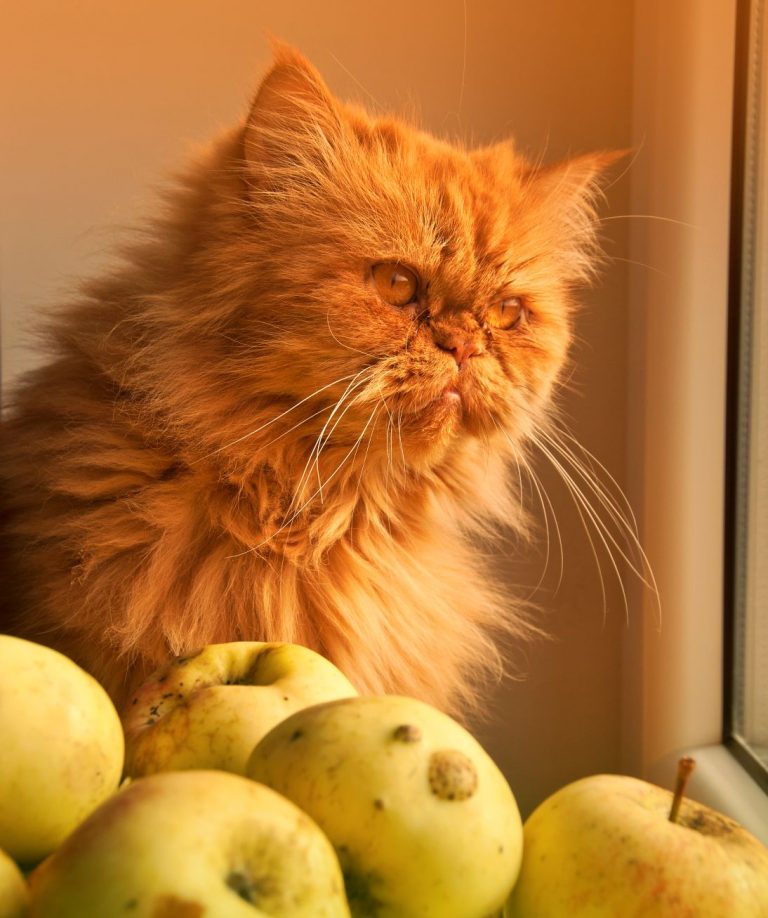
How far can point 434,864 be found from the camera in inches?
21.6

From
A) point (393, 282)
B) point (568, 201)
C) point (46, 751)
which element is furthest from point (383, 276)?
point (46, 751)

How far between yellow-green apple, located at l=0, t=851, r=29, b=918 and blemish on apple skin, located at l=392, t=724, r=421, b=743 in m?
0.21

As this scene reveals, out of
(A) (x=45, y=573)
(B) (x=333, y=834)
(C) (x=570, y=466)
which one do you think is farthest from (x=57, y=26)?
(B) (x=333, y=834)

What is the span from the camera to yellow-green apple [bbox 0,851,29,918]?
18.7 inches

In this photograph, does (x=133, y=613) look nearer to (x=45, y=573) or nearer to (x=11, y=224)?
(x=45, y=573)

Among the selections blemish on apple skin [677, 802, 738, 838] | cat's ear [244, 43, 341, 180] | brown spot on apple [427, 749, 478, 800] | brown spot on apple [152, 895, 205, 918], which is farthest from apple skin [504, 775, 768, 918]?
cat's ear [244, 43, 341, 180]

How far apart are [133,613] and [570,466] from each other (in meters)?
1.11

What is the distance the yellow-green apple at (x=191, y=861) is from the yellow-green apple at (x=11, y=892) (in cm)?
1

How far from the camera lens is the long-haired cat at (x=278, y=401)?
3.75ft

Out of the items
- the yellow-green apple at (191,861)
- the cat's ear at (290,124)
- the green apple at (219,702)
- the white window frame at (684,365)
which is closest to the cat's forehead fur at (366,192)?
the cat's ear at (290,124)

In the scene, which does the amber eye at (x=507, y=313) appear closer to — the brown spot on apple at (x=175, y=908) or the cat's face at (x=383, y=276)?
the cat's face at (x=383, y=276)

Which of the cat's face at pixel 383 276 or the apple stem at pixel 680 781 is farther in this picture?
the cat's face at pixel 383 276

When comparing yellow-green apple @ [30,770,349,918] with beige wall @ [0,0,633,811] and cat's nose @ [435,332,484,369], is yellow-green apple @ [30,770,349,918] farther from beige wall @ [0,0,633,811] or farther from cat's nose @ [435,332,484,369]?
beige wall @ [0,0,633,811]

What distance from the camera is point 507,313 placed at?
1274 mm
